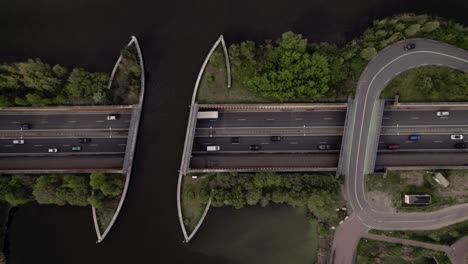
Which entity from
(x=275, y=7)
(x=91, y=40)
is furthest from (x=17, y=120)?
(x=275, y=7)

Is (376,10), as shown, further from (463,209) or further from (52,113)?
(52,113)

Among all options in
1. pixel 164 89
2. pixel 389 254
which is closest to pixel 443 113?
pixel 389 254

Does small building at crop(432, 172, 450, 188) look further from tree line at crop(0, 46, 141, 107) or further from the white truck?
tree line at crop(0, 46, 141, 107)

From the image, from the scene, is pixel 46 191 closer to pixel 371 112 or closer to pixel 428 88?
pixel 371 112

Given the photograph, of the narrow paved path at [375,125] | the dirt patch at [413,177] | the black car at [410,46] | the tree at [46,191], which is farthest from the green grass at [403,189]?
the tree at [46,191]

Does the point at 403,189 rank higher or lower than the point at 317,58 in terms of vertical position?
lower

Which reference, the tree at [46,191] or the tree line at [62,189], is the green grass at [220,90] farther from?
the tree at [46,191]
